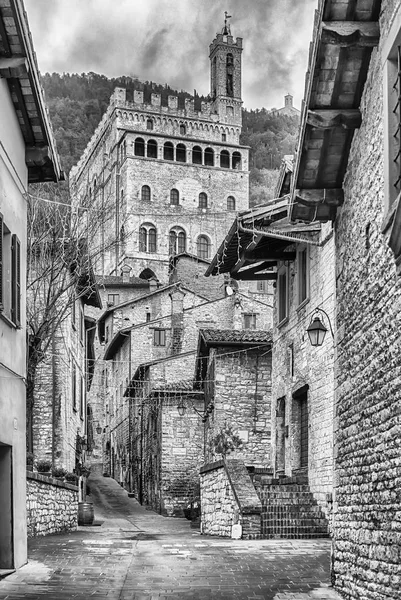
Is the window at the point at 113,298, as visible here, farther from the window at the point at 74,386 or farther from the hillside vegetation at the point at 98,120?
the hillside vegetation at the point at 98,120

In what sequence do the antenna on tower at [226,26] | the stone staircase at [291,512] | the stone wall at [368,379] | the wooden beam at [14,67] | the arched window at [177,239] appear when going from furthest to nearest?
the antenna on tower at [226,26]
the arched window at [177,239]
the stone staircase at [291,512]
the wooden beam at [14,67]
the stone wall at [368,379]

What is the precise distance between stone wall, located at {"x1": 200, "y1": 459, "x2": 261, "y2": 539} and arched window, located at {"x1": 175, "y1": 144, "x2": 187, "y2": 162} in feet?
224

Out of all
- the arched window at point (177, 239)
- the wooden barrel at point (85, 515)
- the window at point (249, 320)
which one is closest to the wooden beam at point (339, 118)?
the wooden barrel at point (85, 515)

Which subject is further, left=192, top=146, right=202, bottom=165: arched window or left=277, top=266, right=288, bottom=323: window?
left=192, top=146, right=202, bottom=165: arched window

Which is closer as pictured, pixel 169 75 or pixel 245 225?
pixel 245 225

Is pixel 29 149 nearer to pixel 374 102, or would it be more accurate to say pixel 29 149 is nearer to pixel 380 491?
pixel 374 102

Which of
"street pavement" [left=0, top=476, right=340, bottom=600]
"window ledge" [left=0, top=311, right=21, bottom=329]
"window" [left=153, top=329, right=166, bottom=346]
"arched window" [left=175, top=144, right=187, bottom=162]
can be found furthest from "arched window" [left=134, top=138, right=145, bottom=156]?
"window ledge" [left=0, top=311, right=21, bottom=329]

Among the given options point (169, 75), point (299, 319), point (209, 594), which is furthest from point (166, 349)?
point (169, 75)

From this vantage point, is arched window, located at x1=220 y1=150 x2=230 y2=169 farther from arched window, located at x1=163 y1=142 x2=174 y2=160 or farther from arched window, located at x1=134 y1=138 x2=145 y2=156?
arched window, located at x1=134 y1=138 x2=145 y2=156

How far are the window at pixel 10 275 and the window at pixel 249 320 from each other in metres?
32.3

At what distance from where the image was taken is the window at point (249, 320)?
45125 millimetres

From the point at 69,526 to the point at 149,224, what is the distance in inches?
2481

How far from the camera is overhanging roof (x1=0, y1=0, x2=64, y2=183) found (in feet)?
37.4

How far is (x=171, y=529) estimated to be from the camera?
24.1 meters
